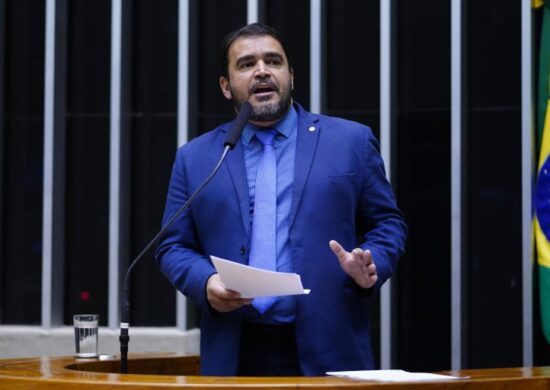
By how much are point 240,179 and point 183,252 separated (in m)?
0.28

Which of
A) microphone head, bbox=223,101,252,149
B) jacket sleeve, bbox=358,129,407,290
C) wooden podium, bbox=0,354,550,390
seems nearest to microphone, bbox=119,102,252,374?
microphone head, bbox=223,101,252,149

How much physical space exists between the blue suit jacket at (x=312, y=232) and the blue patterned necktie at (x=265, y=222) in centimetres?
3

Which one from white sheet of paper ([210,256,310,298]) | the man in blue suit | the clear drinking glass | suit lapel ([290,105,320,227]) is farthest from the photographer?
the clear drinking glass

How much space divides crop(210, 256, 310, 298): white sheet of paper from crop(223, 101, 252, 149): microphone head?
37 cm

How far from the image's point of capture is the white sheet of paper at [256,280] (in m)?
2.57

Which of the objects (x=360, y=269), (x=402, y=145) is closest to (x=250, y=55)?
(x=360, y=269)

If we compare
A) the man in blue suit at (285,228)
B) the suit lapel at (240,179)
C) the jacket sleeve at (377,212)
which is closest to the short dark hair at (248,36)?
the man in blue suit at (285,228)

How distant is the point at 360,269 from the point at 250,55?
2.73ft

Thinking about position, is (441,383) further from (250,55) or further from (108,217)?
(108,217)

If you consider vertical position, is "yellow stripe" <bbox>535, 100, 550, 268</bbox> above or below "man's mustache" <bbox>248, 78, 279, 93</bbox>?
below

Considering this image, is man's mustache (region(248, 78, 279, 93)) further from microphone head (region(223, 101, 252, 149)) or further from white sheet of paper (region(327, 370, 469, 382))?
white sheet of paper (region(327, 370, 469, 382))

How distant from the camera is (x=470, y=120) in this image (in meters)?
5.90

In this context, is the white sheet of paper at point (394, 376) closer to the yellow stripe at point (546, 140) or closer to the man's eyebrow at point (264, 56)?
the man's eyebrow at point (264, 56)

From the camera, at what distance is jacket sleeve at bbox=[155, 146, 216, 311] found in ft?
9.93
